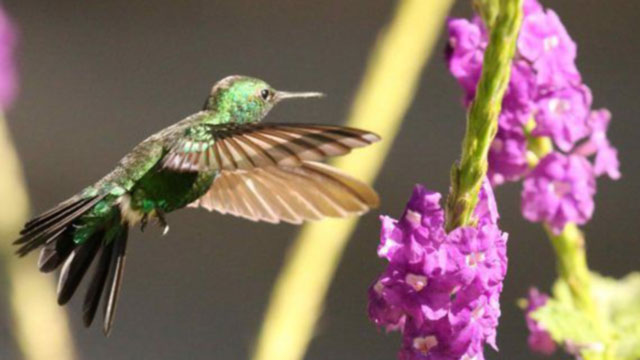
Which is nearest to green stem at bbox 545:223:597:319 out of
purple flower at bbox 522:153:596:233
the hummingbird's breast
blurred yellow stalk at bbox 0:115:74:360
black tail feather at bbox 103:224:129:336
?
purple flower at bbox 522:153:596:233

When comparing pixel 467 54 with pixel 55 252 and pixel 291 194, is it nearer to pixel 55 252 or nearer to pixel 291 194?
pixel 291 194

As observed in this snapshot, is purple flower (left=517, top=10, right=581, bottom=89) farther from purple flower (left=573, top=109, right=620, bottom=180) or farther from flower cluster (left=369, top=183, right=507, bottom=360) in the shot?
flower cluster (left=369, top=183, right=507, bottom=360)

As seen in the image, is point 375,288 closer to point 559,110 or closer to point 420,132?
point 559,110

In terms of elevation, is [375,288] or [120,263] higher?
[375,288]

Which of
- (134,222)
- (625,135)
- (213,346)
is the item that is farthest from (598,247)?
(134,222)

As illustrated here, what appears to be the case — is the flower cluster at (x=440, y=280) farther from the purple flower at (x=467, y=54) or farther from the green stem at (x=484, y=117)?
Result: the purple flower at (x=467, y=54)

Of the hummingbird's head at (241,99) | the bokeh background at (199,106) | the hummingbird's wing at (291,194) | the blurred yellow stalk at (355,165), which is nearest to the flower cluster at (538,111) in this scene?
the hummingbird's wing at (291,194)

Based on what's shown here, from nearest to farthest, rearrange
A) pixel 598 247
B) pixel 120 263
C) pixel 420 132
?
pixel 120 263
pixel 598 247
pixel 420 132

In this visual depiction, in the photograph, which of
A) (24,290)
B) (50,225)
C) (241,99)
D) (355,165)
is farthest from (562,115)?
(24,290)
